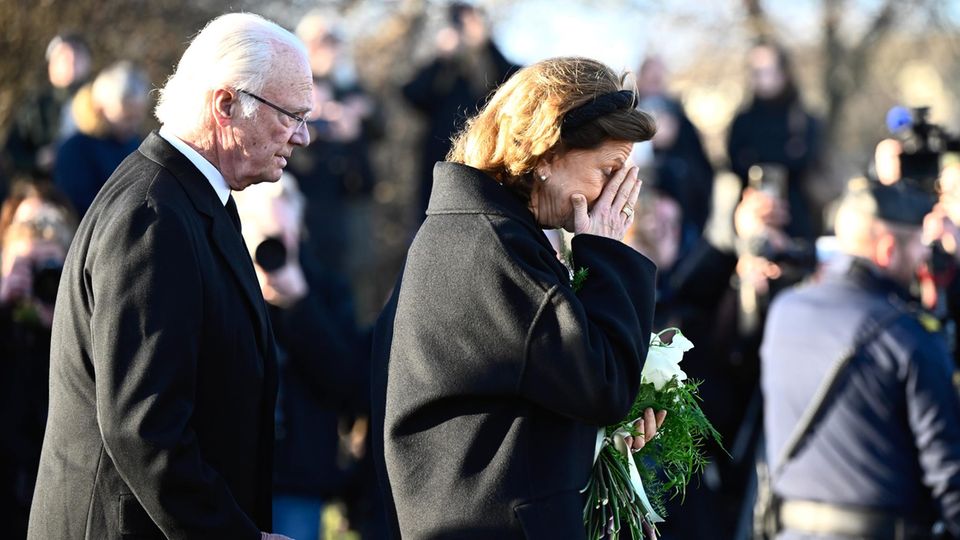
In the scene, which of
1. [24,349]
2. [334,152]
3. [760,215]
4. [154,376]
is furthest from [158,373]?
[334,152]

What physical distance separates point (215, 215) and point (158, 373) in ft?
1.60

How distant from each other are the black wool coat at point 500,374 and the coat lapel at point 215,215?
41 cm

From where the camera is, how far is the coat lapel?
345 centimetres

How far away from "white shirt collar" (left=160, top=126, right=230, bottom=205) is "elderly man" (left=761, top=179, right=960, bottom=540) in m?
2.83

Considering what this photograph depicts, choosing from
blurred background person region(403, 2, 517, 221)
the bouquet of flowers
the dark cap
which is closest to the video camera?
the dark cap

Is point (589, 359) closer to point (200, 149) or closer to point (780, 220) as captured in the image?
point (200, 149)

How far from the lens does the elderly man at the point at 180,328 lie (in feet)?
10.4

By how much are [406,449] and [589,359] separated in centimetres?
50

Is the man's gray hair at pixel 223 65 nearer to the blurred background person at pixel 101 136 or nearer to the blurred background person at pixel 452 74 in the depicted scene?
the blurred background person at pixel 101 136

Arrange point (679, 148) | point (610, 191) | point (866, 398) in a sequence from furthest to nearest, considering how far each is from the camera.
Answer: point (679, 148) → point (866, 398) → point (610, 191)

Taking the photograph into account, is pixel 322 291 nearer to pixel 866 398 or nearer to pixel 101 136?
pixel 101 136

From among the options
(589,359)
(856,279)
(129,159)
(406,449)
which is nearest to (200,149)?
(129,159)

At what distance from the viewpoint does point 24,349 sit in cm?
574

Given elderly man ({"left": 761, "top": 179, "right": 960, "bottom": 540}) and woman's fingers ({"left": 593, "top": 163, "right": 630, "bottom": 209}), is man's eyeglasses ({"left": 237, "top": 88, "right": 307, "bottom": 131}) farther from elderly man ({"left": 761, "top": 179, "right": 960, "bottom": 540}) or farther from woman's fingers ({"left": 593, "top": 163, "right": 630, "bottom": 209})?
elderly man ({"left": 761, "top": 179, "right": 960, "bottom": 540})
